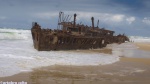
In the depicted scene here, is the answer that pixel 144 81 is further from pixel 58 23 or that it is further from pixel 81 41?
pixel 58 23

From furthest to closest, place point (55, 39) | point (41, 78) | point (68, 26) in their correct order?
point (68, 26) → point (55, 39) → point (41, 78)

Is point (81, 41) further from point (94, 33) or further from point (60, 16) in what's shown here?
point (94, 33)

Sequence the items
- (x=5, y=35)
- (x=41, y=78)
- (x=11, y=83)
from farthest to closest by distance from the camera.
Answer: (x=5, y=35) → (x=41, y=78) → (x=11, y=83)

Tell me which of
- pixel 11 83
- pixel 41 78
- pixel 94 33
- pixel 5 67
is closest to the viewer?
pixel 11 83

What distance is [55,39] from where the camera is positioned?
24422mm

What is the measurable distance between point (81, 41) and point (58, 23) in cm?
469

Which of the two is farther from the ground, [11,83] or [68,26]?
[68,26]

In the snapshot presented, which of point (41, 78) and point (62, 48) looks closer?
point (41, 78)

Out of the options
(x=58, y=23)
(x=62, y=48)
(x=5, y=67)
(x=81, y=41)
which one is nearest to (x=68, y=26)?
(x=58, y=23)

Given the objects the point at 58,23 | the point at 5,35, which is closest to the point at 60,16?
the point at 58,23

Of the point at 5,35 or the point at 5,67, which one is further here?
the point at 5,35

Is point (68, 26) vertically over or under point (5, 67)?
over

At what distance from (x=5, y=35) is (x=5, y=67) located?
122 feet

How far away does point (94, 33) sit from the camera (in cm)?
3472
